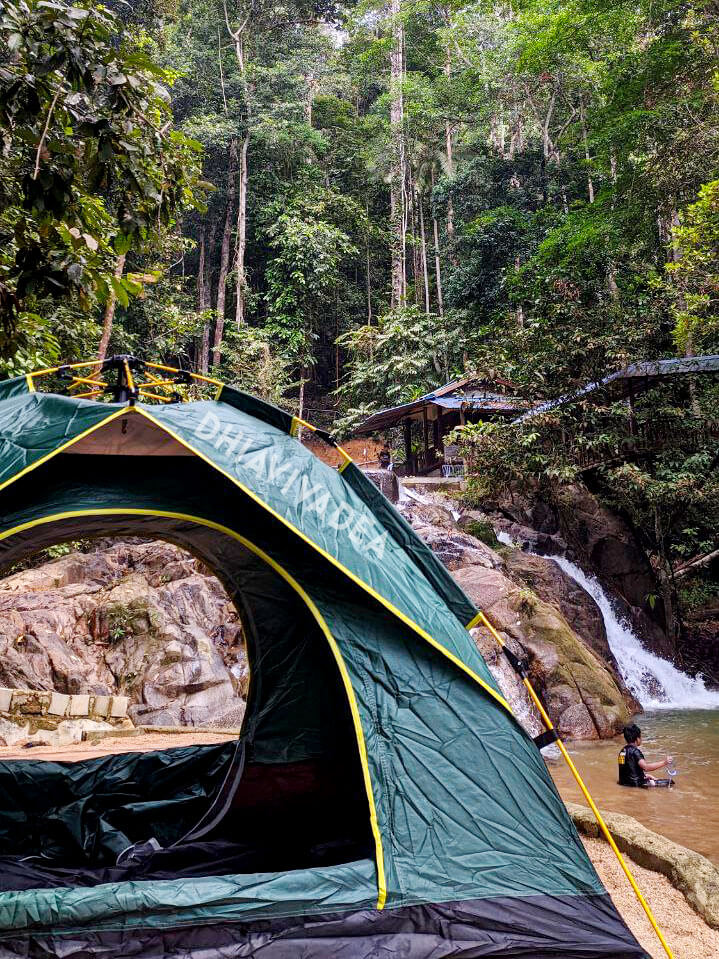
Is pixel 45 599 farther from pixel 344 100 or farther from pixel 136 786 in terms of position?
pixel 344 100

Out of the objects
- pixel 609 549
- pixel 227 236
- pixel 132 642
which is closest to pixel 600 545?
pixel 609 549

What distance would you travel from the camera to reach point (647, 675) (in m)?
12.5

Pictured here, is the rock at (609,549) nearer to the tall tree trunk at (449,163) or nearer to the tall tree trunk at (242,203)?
the tall tree trunk at (242,203)

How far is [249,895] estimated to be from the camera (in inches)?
106

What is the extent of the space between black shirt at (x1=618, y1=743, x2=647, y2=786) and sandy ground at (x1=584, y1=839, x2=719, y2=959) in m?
2.88

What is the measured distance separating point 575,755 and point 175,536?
6105 millimetres

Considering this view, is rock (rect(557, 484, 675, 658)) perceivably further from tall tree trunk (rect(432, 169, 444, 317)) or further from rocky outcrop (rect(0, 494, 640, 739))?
tall tree trunk (rect(432, 169, 444, 317))

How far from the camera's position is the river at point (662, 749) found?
630 cm

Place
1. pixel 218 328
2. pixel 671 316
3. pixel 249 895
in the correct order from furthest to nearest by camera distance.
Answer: pixel 218 328 < pixel 671 316 < pixel 249 895

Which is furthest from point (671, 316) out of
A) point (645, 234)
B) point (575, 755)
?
point (575, 755)

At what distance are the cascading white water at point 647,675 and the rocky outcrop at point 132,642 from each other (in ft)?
22.1

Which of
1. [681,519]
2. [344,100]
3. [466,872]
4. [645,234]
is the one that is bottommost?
[466,872]

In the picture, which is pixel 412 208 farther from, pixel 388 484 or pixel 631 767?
pixel 631 767

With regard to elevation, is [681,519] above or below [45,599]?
above
